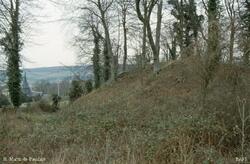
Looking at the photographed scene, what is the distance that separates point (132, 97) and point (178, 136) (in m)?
14.9

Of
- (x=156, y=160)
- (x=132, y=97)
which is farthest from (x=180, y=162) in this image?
(x=132, y=97)

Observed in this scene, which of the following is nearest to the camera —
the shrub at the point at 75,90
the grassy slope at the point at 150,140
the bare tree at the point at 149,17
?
the grassy slope at the point at 150,140

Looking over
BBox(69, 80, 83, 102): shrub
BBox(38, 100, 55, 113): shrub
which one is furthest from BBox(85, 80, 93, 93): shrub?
BBox(38, 100, 55, 113): shrub

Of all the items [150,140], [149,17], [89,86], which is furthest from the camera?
[89,86]

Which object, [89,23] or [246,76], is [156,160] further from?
[89,23]

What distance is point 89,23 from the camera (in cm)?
4050

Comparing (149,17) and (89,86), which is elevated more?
(149,17)

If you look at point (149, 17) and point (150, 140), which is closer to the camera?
point (150, 140)

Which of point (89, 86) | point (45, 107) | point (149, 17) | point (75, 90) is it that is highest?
point (149, 17)

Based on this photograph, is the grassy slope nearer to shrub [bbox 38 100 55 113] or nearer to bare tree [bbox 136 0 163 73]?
bare tree [bbox 136 0 163 73]

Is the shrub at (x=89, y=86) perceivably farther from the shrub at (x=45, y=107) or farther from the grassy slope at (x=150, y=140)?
the grassy slope at (x=150, y=140)

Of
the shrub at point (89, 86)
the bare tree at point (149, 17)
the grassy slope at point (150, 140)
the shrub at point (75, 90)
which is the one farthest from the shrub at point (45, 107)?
the grassy slope at point (150, 140)

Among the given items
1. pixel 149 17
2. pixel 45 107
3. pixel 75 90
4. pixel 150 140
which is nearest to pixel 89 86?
pixel 75 90

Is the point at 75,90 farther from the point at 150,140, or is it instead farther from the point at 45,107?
the point at 150,140
